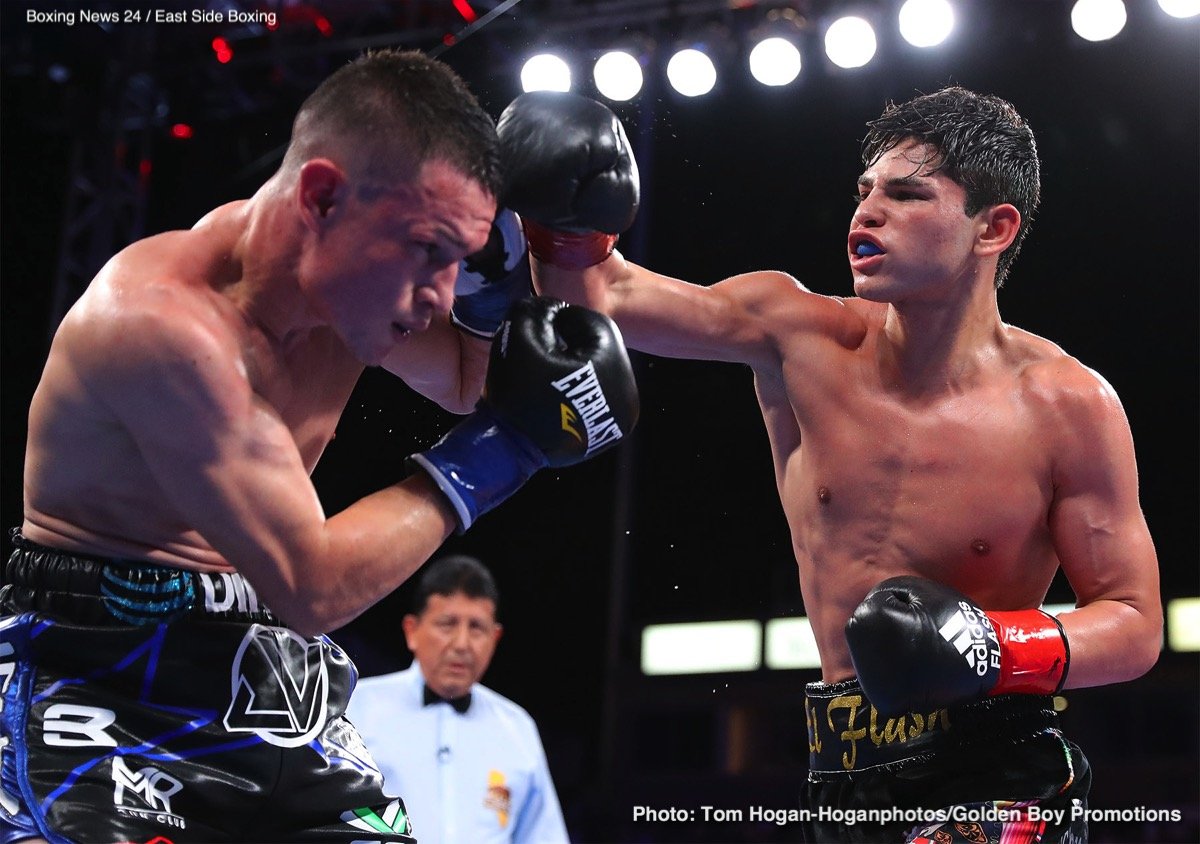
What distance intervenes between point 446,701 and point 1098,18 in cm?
308

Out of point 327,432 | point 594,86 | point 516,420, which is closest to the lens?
point 516,420

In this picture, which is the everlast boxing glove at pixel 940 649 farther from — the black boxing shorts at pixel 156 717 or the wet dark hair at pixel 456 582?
the wet dark hair at pixel 456 582

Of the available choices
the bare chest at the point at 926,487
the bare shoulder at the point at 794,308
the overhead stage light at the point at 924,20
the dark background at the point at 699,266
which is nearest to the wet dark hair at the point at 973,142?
the bare shoulder at the point at 794,308

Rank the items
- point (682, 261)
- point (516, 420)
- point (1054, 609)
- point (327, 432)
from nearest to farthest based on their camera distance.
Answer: point (516, 420), point (327, 432), point (682, 261), point (1054, 609)

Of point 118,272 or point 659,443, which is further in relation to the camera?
point 659,443

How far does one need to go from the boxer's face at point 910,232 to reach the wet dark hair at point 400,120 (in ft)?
2.78

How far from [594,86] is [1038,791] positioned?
10.2ft

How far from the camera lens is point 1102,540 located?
2291 mm

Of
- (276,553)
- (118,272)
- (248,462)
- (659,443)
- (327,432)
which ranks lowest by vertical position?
(276,553)

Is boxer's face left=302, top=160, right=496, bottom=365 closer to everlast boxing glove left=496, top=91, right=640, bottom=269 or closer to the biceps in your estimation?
everlast boxing glove left=496, top=91, right=640, bottom=269

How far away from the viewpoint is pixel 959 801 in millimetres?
2205

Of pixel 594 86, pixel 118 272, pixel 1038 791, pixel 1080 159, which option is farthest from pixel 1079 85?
pixel 118 272

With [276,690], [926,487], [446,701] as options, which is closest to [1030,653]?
[926,487]

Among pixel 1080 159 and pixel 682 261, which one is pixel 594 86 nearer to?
pixel 682 261
